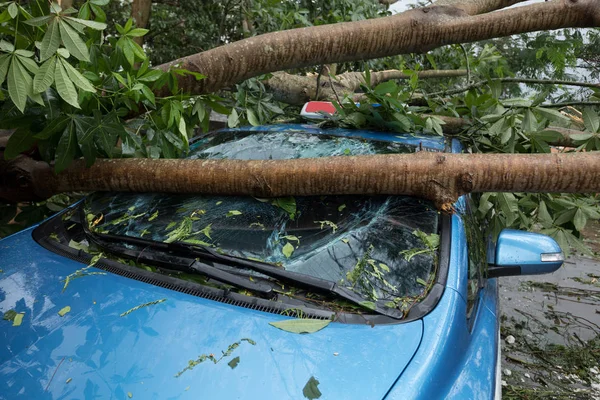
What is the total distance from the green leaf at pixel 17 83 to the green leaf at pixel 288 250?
1.12 meters

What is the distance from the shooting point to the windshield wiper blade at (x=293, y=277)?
1709 mm

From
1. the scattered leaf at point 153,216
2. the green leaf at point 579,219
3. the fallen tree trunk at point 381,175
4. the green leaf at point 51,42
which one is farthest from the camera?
the green leaf at point 579,219

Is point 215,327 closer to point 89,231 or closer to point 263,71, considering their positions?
point 89,231

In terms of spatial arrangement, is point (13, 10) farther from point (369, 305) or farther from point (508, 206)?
point (508, 206)

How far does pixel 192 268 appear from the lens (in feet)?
6.27

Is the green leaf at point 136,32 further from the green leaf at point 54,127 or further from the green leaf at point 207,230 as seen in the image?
the green leaf at point 207,230

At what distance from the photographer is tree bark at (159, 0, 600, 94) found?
8.71 feet

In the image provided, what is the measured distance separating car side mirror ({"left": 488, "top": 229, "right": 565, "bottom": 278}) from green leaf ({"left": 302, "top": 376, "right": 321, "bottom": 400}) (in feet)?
3.53

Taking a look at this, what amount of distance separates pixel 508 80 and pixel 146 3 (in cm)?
416

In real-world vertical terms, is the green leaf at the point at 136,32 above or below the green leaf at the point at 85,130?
above

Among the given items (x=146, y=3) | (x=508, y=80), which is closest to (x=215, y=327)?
(x=508, y=80)

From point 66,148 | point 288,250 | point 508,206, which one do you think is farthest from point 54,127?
point 508,206

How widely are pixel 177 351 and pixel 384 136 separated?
174cm

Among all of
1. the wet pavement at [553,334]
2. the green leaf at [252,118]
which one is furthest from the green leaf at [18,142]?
the wet pavement at [553,334]
